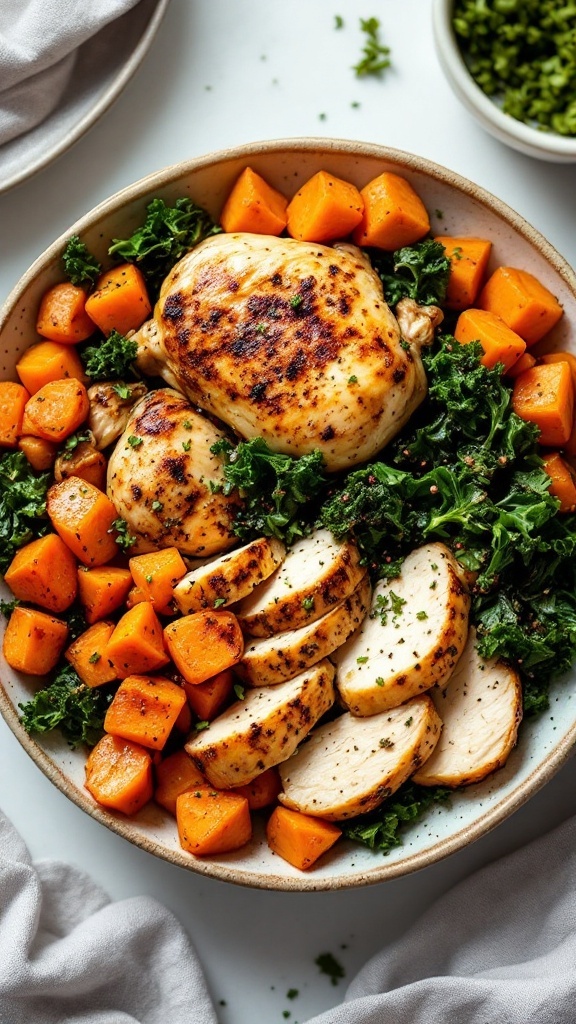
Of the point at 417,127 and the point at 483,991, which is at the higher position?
the point at 417,127

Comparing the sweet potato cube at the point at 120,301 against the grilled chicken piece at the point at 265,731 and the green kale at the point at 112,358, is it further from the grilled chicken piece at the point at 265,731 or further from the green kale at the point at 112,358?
the grilled chicken piece at the point at 265,731

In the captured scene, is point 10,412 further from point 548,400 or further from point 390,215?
point 548,400

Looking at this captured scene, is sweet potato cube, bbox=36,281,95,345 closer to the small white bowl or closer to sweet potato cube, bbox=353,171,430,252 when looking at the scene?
sweet potato cube, bbox=353,171,430,252

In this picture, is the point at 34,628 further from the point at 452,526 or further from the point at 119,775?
the point at 452,526

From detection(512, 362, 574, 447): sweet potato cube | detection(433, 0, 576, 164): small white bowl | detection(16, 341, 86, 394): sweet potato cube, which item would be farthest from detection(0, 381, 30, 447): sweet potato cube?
detection(433, 0, 576, 164): small white bowl

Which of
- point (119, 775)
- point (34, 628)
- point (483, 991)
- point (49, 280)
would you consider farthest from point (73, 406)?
point (483, 991)

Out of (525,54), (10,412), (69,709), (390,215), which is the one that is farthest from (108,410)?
(525,54)
